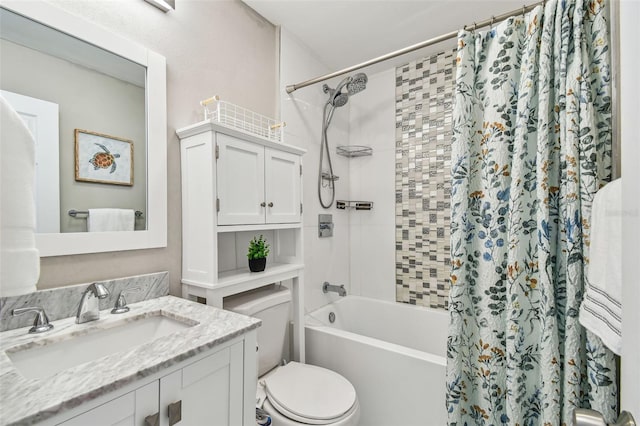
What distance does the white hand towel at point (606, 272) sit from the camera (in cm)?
78

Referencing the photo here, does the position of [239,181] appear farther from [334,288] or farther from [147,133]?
[334,288]

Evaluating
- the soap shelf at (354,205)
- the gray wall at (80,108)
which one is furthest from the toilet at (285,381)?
the soap shelf at (354,205)

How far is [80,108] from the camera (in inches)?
44.1

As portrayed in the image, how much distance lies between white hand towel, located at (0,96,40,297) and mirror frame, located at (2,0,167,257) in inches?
18.3

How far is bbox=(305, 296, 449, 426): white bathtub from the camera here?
1.47m

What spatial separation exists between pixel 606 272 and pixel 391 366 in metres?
1.08

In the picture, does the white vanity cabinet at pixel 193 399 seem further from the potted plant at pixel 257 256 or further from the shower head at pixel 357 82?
the shower head at pixel 357 82

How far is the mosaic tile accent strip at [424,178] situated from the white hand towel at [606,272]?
137 cm

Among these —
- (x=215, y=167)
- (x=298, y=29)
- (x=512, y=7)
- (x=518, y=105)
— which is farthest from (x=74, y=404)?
(x=512, y=7)

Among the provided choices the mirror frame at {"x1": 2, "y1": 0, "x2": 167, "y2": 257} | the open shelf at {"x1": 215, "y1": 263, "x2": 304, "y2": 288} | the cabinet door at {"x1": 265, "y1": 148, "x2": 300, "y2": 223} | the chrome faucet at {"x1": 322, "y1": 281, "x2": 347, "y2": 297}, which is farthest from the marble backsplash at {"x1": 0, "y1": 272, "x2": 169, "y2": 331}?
the chrome faucet at {"x1": 322, "y1": 281, "x2": 347, "y2": 297}

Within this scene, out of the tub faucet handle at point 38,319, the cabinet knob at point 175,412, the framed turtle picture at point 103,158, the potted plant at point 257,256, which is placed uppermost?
the framed turtle picture at point 103,158

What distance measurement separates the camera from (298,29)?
207cm

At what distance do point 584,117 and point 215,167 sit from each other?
1.44 m

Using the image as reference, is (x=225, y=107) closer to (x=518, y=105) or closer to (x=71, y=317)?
(x=71, y=317)
